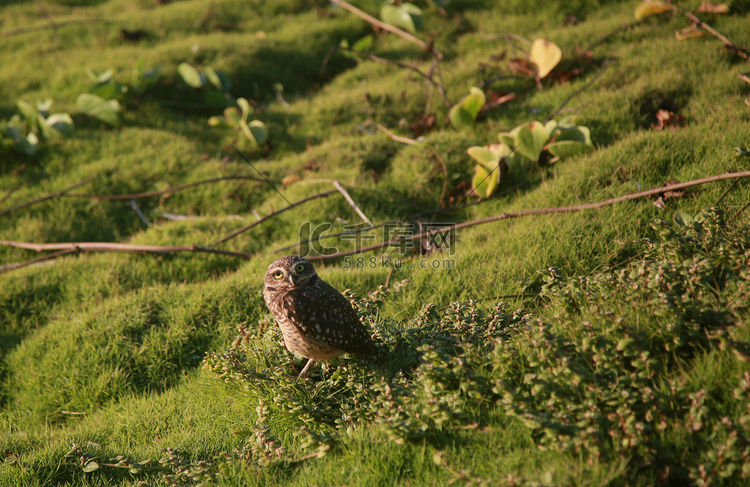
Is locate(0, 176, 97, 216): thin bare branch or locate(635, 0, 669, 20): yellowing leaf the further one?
locate(635, 0, 669, 20): yellowing leaf

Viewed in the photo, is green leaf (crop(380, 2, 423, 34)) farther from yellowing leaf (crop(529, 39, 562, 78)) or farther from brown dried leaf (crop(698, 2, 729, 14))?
brown dried leaf (crop(698, 2, 729, 14))

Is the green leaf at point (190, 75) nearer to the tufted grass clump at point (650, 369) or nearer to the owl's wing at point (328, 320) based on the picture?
the owl's wing at point (328, 320)

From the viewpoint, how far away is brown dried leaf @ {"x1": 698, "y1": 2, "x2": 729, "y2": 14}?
6.70 meters

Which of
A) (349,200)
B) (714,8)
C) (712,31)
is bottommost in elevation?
(349,200)

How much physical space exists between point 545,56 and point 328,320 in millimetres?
5006

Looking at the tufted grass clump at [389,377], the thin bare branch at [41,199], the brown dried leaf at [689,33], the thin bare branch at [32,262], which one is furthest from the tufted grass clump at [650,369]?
the thin bare branch at [41,199]

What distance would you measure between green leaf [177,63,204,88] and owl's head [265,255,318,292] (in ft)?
17.0

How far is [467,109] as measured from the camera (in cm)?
644

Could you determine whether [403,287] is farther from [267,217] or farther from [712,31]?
[712,31]

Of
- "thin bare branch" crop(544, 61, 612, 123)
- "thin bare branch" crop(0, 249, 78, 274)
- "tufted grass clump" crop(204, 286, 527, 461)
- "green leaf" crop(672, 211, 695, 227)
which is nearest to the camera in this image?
"tufted grass clump" crop(204, 286, 527, 461)

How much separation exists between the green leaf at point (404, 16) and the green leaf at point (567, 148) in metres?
3.72

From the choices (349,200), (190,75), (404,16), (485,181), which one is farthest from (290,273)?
(404,16)

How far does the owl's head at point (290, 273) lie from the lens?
149 inches

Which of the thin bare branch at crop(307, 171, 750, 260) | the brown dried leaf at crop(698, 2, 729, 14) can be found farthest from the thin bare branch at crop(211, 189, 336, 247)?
the brown dried leaf at crop(698, 2, 729, 14)
